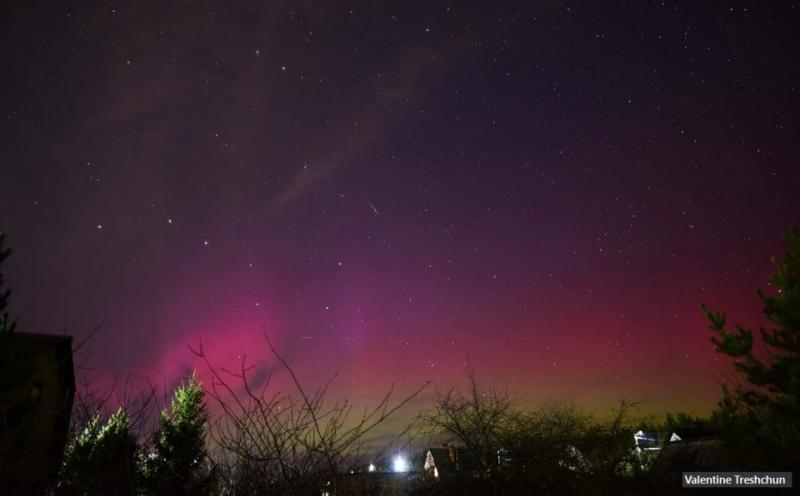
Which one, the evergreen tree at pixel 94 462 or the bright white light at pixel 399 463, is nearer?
the evergreen tree at pixel 94 462

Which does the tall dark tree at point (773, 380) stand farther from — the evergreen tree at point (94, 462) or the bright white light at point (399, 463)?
the evergreen tree at point (94, 462)

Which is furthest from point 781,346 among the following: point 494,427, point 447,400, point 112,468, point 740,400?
point 112,468

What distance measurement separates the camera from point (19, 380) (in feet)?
40.6

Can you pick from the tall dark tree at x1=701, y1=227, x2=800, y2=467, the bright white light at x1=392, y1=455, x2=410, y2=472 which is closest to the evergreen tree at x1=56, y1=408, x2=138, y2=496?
the bright white light at x1=392, y1=455, x2=410, y2=472

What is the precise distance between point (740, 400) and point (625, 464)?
1026cm

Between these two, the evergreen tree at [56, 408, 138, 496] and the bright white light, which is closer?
the evergreen tree at [56, 408, 138, 496]

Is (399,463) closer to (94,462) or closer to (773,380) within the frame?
(94,462)

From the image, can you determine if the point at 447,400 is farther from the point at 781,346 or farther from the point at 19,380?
the point at 19,380

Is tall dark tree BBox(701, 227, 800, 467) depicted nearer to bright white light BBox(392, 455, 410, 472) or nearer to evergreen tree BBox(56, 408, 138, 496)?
bright white light BBox(392, 455, 410, 472)

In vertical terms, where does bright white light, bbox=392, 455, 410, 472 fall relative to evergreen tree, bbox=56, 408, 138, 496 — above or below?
below

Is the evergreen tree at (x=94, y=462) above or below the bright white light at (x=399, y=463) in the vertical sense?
above

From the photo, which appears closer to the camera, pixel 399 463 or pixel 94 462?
pixel 94 462

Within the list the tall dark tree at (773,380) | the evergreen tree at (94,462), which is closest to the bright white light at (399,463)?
the evergreen tree at (94,462)

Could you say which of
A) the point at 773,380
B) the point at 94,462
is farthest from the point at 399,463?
the point at 773,380
